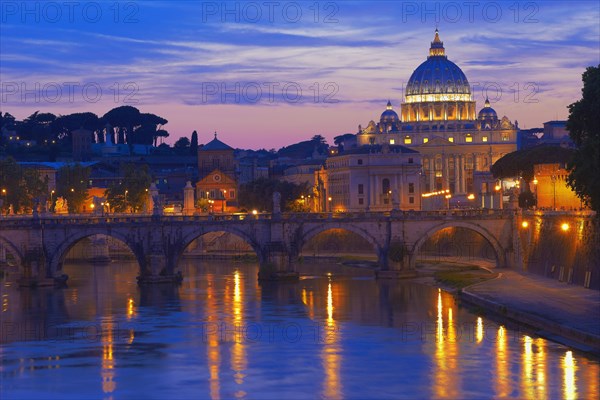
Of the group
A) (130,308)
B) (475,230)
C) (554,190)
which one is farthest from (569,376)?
(554,190)

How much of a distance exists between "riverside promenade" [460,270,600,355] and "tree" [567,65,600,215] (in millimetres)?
4925

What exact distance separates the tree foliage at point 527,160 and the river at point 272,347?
126 feet

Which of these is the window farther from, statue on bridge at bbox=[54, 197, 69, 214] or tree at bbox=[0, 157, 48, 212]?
tree at bbox=[0, 157, 48, 212]

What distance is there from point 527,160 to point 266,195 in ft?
119

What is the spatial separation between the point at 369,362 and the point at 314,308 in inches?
761

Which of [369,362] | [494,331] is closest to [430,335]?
[494,331]

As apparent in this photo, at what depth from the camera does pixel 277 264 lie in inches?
3583

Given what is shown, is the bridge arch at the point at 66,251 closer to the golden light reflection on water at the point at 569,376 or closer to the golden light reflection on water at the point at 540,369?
the golden light reflection on water at the point at 540,369

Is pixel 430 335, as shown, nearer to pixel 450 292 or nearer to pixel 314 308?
pixel 314 308

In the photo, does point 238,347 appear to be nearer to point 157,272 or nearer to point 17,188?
point 157,272

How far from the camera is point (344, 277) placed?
94.6 m

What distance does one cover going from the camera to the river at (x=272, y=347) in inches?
1975

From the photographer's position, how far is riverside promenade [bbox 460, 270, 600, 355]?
56.5 m

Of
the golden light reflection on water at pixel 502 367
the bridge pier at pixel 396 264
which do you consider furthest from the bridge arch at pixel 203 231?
Result: the golden light reflection on water at pixel 502 367
